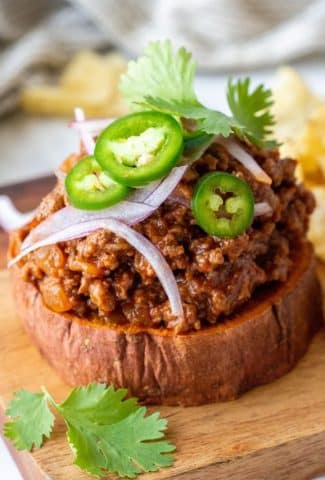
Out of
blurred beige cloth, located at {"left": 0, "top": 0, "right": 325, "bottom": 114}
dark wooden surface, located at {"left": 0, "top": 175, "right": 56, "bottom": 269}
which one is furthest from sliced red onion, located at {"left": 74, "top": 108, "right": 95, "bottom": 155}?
blurred beige cloth, located at {"left": 0, "top": 0, "right": 325, "bottom": 114}

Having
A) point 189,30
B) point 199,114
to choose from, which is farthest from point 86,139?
point 189,30

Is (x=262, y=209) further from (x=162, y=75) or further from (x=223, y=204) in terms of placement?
(x=162, y=75)

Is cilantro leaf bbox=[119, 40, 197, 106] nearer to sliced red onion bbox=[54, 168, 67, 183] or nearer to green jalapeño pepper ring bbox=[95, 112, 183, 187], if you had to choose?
green jalapeño pepper ring bbox=[95, 112, 183, 187]

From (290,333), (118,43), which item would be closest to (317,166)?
(290,333)

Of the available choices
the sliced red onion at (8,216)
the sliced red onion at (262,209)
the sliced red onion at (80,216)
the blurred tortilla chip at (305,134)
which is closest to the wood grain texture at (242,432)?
the sliced red onion at (80,216)

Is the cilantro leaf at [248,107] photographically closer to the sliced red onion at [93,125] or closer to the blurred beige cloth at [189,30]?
the sliced red onion at [93,125]

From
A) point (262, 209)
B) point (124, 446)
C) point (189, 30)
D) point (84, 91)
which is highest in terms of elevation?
point (189, 30)

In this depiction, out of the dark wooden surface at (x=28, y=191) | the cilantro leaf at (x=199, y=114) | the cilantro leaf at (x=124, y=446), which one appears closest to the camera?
the cilantro leaf at (x=124, y=446)

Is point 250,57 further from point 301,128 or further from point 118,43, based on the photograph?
point 301,128
